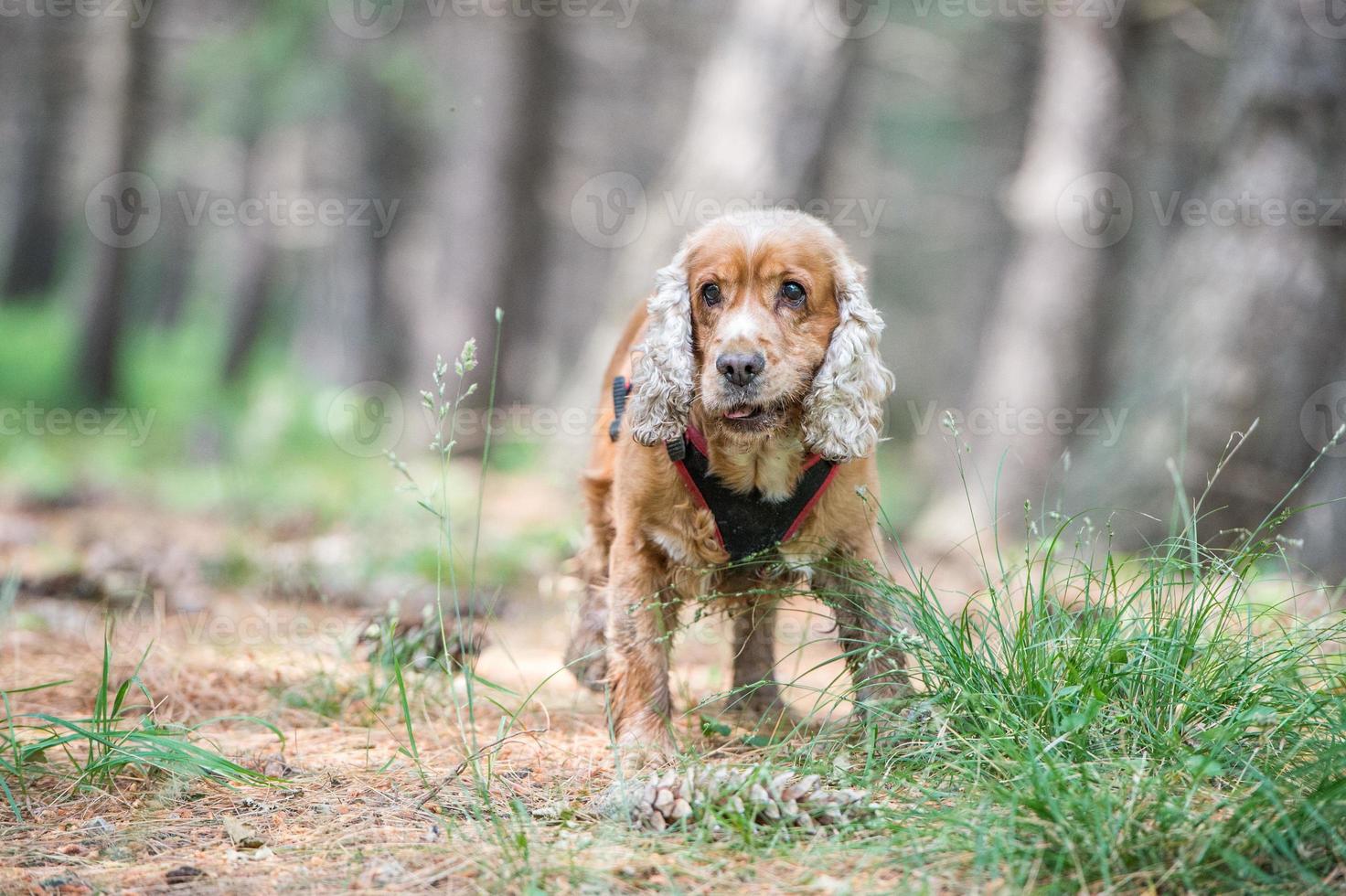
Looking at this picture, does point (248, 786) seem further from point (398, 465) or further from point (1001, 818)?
point (1001, 818)

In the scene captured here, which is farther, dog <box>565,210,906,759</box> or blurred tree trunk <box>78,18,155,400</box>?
blurred tree trunk <box>78,18,155,400</box>

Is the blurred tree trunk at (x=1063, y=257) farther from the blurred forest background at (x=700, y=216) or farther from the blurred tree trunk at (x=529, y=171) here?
the blurred tree trunk at (x=529, y=171)

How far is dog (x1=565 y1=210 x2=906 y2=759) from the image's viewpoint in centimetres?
293

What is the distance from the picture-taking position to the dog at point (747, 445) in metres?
2.93

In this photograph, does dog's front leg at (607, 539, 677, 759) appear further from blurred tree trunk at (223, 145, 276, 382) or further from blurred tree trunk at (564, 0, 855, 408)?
blurred tree trunk at (223, 145, 276, 382)

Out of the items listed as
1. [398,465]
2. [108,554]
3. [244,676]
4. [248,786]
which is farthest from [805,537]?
[108,554]

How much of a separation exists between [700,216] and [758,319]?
3.40 meters

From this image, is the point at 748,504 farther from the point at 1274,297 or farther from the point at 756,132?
the point at 756,132

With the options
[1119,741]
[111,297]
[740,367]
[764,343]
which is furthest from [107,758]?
[111,297]

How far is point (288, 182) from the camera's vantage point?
17219 mm

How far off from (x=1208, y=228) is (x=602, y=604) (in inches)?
144

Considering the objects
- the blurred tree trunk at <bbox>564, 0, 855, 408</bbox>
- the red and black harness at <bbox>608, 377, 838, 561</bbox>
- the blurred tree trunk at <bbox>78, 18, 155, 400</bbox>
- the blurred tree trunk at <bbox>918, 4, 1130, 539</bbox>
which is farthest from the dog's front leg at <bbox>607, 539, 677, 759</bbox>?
the blurred tree trunk at <bbox>78, 18, 155, 400</bbox>

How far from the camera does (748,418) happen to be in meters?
2.90

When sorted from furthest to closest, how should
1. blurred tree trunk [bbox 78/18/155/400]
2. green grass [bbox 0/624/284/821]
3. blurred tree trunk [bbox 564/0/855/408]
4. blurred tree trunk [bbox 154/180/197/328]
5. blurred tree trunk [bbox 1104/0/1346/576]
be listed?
blurred tree trunk [bbox 154/180/197/328] < blurred tree trunk [bbox 78/18/155/400] < blurred tree trunk [bbox 564/0/855/408] < blurred tree trunk [bbox 1104/0/1346/576] < green grass [bbox 0/624/284/821]
